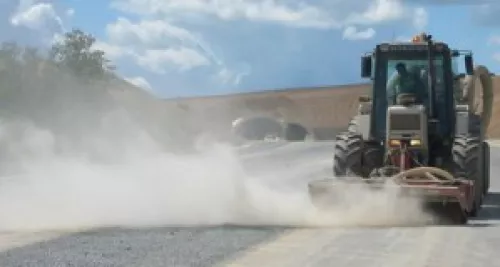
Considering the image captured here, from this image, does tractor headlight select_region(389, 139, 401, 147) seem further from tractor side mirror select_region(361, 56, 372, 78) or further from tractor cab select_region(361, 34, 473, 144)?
tractor side mirror select_region(361, 56, 372, 78)

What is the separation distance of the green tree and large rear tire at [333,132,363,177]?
40.1 meters

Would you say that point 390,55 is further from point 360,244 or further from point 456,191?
point 360,244

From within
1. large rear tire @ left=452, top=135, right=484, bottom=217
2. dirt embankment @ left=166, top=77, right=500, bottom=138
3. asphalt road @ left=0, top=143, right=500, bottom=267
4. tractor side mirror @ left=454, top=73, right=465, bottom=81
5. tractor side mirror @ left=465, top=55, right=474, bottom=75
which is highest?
dirt embankment @ left=166, top=77, right=500, bottom=138

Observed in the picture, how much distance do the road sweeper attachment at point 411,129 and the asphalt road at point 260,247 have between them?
4.45 feet

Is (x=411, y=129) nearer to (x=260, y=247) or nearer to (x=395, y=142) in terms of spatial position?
(x=395, y=142)

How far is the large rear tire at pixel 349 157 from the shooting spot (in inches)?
691

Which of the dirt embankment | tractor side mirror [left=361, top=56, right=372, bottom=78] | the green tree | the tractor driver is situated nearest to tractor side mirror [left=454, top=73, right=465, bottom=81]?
the tractor driver

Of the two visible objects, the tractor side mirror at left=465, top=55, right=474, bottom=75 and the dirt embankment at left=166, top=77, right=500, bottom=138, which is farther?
the dirt embankment at left=166, top=77, right=500, bottom=138

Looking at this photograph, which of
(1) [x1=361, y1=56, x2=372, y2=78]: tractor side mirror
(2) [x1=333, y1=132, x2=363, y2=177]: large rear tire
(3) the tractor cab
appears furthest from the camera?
(1) [x1=361, y1=56, x2=372, y2=78]: tractor side mirror

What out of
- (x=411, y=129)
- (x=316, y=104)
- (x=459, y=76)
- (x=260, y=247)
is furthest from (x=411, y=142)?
(x=316, y=104)

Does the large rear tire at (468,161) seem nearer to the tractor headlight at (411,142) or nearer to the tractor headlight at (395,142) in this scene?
the tractor headlight at (411,142)

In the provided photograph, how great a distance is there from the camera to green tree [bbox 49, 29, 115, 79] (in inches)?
2244

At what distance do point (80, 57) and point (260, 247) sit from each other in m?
46.6

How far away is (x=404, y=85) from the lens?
1803cm
